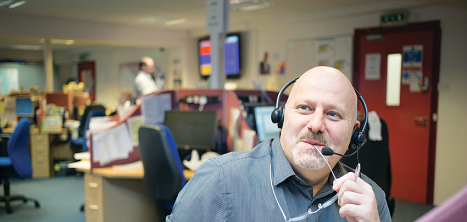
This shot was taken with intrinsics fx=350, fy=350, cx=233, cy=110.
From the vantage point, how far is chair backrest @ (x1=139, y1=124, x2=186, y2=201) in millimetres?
2242

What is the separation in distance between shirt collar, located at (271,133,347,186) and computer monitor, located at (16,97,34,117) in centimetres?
548

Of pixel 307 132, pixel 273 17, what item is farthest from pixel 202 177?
pixel 273 17

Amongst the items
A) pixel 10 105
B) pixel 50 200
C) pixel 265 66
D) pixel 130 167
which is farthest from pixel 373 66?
pixel 10 105

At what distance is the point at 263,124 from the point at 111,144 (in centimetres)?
122

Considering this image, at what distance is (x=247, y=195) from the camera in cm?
89

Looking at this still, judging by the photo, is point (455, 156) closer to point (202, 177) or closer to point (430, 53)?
point (430, 53)

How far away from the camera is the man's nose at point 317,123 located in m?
0.89

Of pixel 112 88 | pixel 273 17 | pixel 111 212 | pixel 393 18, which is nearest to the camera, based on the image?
pixel 111 212

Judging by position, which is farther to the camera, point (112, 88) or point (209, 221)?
point (112, 88)

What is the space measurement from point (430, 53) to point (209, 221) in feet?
13.6

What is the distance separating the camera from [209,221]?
0.88 meters

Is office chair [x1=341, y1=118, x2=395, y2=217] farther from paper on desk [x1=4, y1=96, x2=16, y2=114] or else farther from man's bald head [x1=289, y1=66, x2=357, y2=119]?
paper on desk [x1=4, y1=96, x2=16, y2=114]

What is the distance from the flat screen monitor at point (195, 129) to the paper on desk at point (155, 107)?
16 cm

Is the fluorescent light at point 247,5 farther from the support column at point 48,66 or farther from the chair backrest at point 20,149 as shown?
the support column at point 48,66
